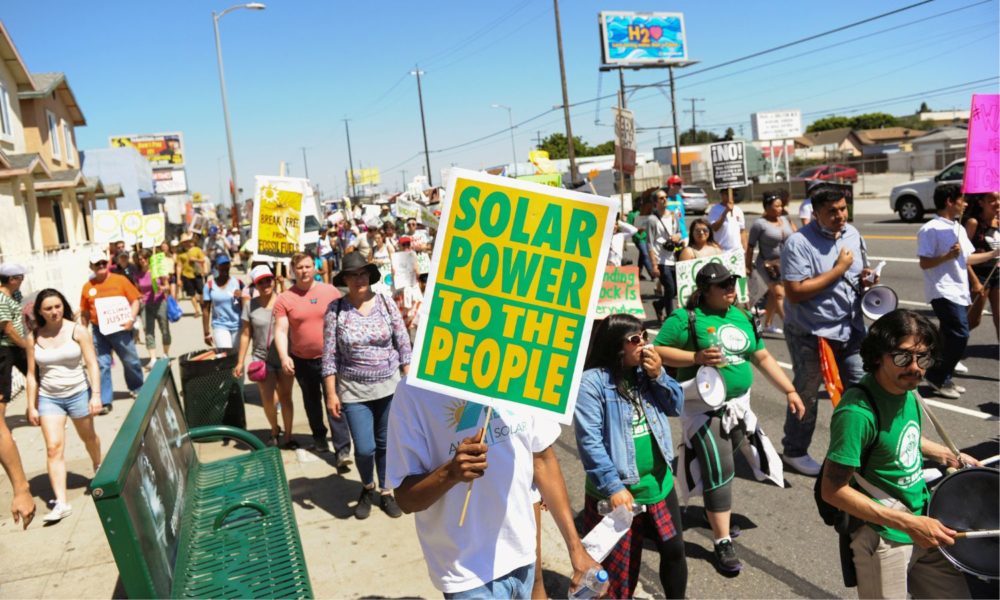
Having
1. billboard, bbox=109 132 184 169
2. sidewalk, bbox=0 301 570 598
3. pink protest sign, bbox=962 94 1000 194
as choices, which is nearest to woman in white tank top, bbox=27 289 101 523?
sidewalk, bbox=0 301 570 598

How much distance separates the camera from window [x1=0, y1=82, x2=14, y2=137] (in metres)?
22.0

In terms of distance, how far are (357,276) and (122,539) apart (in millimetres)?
2787

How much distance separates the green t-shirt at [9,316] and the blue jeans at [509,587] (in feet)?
16.9

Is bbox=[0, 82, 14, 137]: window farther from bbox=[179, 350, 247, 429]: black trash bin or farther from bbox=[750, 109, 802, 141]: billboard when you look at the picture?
bbox=[750, 109, 802, 141]: billboard

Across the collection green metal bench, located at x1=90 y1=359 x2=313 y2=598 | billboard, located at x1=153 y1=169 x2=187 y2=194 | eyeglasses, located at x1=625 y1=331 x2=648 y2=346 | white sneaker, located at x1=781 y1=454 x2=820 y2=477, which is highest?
billboard, located at x1=153 y1=169 x2=187 y2=194

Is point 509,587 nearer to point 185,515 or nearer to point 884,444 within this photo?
point 884,444

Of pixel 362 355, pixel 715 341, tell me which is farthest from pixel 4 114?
pixel 715 341

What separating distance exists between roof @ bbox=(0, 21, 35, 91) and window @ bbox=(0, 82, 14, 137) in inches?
46.2

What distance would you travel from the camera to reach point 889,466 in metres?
2.95

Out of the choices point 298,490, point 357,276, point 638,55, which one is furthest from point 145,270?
point 638,55

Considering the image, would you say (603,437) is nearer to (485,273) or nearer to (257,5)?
(485,273)

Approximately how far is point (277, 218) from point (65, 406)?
9.06 ft

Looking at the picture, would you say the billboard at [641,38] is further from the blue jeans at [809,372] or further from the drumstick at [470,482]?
the drumstick at [470,482]

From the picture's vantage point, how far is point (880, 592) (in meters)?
3.00
